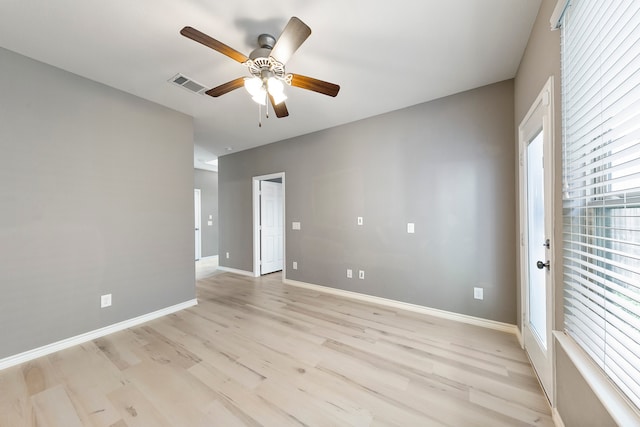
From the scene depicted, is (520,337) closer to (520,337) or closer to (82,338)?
(520,337)

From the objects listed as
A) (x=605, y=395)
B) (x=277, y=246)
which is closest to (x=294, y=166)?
(x=277, y=246)

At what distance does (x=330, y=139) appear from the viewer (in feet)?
12.6

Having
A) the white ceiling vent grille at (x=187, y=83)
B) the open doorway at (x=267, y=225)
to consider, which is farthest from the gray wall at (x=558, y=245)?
the open doorway at (x=267, y=225)

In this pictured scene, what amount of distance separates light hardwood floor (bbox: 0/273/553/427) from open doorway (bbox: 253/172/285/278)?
2.11m

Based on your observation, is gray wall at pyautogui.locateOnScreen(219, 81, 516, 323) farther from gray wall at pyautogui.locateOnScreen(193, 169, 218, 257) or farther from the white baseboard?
gray wall at pyautogui.locateOnScreen(193, 169, 218, 257)

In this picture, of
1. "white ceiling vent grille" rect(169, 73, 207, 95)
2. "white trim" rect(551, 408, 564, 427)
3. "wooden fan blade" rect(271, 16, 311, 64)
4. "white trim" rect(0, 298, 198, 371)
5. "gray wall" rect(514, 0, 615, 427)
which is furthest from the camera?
"white ceiling vent grille" rect(169, 73, 207, 95)

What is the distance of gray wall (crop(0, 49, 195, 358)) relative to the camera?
205cm

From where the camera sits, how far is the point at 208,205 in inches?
283

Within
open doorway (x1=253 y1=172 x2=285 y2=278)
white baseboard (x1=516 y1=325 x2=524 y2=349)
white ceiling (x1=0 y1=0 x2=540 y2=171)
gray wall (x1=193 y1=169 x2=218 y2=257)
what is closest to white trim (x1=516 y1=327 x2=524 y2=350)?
white baseboard (x1=516 y1=325 x2=524 y2=349)

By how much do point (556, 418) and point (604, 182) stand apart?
56.0 inches

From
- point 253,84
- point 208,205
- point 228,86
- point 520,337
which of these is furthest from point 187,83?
point 208,205

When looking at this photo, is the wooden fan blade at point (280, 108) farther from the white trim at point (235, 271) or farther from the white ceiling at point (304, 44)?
the white trim at point (235, 271)

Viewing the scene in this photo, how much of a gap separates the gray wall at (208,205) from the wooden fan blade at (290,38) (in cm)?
616

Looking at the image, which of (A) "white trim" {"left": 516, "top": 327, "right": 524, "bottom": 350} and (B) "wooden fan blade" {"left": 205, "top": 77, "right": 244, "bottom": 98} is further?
(A) "white trim" {"left": 516, "top": 327, "right": 524, "bottom": 350}
